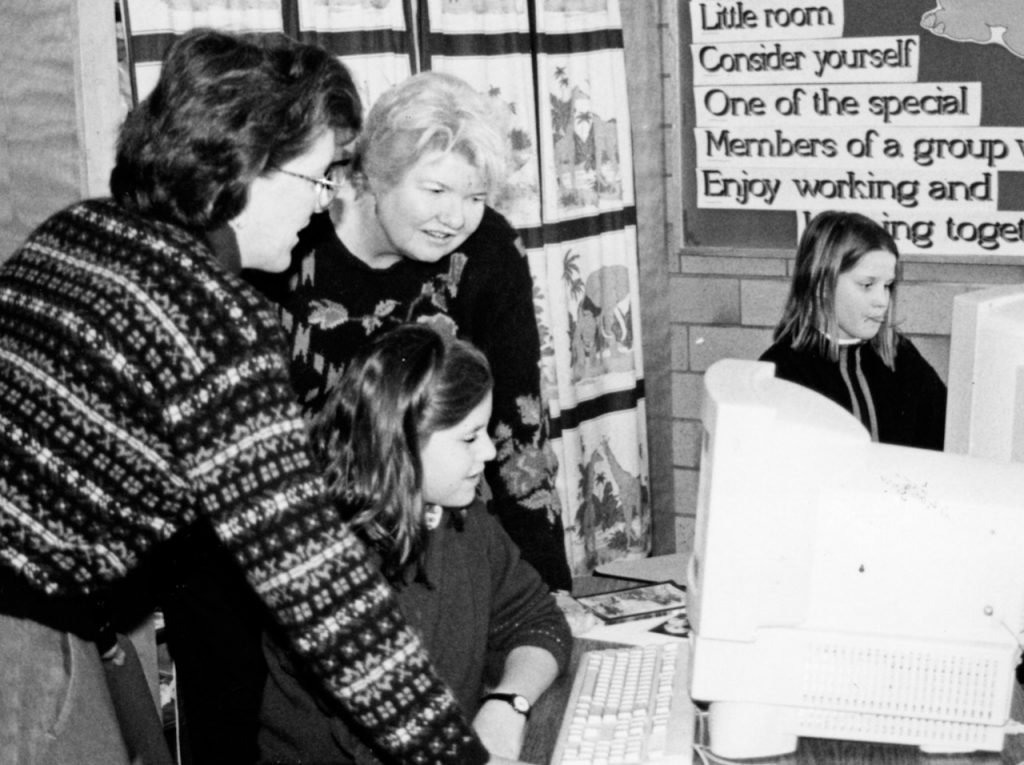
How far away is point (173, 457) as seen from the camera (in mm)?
1253

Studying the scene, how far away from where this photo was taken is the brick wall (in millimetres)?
3207

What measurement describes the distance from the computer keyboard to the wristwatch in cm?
5

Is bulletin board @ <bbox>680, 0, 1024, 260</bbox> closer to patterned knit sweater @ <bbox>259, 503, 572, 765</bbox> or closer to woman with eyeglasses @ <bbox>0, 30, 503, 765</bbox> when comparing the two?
patterned knit sweater @ <bbox>259, 503, 572, 765</bbox>

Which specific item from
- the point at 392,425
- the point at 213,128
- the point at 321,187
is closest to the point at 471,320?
the point at 392,425

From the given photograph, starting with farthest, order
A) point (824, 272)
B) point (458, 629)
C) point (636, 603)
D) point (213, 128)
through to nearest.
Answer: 1. point (824, 272)
2. point (636, 603)
3. point (458, 629)
4. point (213, 128)

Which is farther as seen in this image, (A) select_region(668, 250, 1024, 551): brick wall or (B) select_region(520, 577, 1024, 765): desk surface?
(A) select_region(668, 250, 1024, 551): brick wall

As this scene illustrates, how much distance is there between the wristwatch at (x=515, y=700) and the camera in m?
1.65

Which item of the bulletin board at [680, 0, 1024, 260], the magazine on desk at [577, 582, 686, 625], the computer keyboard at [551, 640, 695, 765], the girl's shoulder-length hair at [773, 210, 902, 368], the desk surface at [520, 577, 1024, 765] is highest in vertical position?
the bulletin board at [680, 0, 1024, 260]

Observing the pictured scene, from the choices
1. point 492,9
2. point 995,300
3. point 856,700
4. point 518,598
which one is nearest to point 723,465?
point 856,700

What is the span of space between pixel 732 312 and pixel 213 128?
238 cm

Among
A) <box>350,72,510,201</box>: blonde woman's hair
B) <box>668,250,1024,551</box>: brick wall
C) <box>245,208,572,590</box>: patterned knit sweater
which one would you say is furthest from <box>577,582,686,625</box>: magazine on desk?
<box>668,250,1024,551</box>: brick wall

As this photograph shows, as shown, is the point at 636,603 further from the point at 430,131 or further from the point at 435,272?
the point at 430,131

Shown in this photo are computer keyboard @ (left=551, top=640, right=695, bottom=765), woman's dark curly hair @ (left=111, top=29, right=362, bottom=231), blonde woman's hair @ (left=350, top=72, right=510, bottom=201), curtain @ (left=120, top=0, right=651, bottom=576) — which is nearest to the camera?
woman's dark curly hair @ (left=111, top=29, right=362, bottom=231)

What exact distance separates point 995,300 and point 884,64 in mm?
1521
